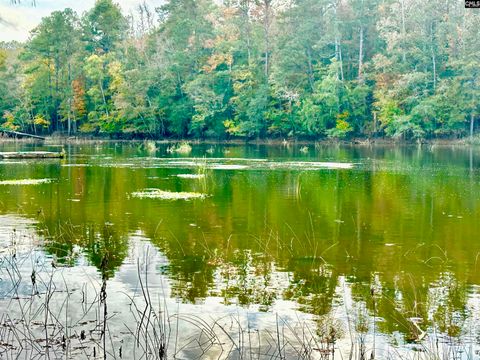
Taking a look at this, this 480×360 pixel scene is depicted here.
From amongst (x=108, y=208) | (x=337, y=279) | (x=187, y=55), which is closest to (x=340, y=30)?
(x=187, y=55)

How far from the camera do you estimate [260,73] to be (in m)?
66.2

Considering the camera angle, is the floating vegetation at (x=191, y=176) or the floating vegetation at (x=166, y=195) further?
the floating vegetation at (x=191, y=176)

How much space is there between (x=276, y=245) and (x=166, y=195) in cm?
861

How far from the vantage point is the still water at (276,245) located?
8.18 meters

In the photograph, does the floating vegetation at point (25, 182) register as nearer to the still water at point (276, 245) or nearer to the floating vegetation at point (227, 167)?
the still water at point (276, 245)

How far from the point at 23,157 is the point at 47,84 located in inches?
1710

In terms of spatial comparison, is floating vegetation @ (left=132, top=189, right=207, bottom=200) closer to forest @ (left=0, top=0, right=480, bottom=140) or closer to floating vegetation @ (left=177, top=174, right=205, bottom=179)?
floating vegetation @ (left=177, top=174, right=205, bottom=179)

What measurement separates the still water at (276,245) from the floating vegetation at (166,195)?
0.22ft

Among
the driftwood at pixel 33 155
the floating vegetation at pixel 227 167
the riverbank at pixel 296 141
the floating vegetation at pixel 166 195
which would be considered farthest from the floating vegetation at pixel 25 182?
the riverbank at pixel 296 141

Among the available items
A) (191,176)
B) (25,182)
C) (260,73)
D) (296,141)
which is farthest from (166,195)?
(260,73)

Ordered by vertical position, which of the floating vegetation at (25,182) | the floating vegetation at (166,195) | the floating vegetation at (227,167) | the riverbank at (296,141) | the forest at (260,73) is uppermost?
the forest at (260,73)

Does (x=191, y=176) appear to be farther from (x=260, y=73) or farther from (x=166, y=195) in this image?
(x=260, y=73)

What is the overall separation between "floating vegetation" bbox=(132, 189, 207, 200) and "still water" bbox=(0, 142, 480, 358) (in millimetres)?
66

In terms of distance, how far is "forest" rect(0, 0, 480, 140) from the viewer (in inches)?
2282
